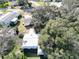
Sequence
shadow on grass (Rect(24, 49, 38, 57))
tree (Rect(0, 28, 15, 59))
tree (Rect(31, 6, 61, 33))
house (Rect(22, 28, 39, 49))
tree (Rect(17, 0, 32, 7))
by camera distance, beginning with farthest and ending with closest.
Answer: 1. tree (Rect(17, 0, 32, 7))
2. tree (Rect(31, 6, 61, 33))
3. house (Rect(22, 28, 39, 49))
4. shadow on grass (Rect(24, 49, 38, 57))
5. tree (Rect(0, 28, 15, 59))

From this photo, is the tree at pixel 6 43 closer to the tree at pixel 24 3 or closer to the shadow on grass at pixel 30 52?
the shadow on grass at pixel 30 52

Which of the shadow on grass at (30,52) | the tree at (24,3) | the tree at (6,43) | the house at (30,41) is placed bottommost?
the shadow on grass at (30,52)

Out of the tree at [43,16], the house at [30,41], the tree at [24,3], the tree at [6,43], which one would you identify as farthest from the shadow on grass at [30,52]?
the tree at [24,3]

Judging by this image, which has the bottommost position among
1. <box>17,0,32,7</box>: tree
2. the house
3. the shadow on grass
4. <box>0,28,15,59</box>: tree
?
the shadow on grass

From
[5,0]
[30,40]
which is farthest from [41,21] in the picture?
[5,0]

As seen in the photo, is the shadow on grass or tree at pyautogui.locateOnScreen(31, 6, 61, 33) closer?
the shadow on grass

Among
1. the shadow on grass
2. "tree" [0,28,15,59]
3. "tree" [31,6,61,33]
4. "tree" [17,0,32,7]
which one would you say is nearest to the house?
the shadow on grass

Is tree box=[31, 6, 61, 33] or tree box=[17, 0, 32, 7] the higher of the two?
tree box=[31, 6, 61, 33]

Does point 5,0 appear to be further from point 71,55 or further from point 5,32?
point 71,55

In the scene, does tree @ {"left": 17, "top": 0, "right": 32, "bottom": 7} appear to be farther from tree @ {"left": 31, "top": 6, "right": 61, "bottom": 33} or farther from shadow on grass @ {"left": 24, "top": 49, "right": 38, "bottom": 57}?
shadow on grass @ {"left": 24, "top": 49, "right": 38, "bottom": 57}

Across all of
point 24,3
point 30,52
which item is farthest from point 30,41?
point 24,3

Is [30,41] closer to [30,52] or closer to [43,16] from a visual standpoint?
[30,52]
